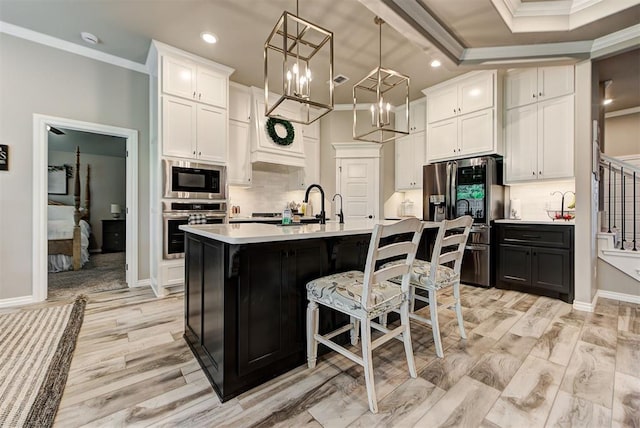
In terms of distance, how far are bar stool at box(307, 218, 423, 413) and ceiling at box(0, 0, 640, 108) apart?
1.88m

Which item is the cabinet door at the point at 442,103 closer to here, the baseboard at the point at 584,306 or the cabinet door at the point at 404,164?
the cabinet door at the point at 404,164

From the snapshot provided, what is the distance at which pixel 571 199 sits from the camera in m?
3.59

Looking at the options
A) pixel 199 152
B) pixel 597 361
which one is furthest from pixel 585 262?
pixel 199 152

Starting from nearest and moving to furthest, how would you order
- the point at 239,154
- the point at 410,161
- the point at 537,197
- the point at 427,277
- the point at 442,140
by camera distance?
the point at 427,277, the point at 537,197, the point at 442,140, the point at 239,154, the point at 410,161

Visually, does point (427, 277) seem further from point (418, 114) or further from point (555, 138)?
point (418, 114)

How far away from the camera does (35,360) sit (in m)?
1.88

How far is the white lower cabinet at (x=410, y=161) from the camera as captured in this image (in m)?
4.81

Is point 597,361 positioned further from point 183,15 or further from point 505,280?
point 183,15

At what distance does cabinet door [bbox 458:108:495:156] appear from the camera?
147 inches

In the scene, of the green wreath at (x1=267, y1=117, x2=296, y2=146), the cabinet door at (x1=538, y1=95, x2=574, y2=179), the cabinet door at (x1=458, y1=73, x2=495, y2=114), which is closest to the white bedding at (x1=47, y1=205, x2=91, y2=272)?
the green wreath at (x1=267, y1=117, x2=296, y2=146)

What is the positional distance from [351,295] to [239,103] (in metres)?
3.80

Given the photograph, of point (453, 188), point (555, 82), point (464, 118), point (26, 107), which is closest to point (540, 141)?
point (555, 82)

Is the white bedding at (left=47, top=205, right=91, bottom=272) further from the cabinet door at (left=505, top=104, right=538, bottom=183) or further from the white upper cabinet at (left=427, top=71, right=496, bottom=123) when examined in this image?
the cabinet door at (left=505, top=104, right=538, bottom=183)

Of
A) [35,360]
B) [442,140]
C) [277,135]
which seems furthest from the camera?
[277,135]
